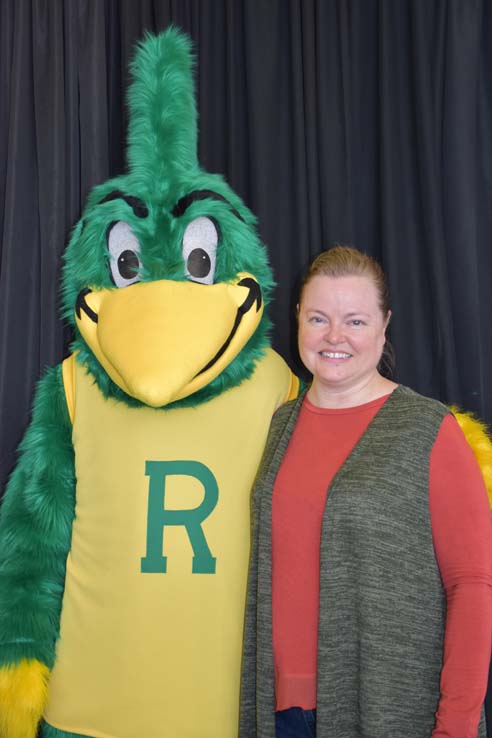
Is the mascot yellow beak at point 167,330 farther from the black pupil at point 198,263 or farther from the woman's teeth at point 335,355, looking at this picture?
the woman's teeth at point 335,355

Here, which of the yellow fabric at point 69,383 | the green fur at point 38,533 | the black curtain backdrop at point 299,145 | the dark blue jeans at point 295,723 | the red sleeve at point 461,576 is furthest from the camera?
the black curtain backdrop at point 299,145

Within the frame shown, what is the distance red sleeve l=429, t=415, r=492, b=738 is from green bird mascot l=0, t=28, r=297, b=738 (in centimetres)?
38

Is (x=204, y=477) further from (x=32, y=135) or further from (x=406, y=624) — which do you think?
(x=32, y=135)

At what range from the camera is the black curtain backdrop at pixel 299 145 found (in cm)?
153

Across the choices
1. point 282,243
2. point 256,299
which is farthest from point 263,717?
point 282,243

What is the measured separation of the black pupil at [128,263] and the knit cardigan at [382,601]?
0.59 metres

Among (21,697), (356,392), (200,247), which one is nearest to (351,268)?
(356,392)

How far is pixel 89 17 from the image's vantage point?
5.43ft

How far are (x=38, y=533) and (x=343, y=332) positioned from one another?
74cm

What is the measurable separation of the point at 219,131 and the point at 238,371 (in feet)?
2.44

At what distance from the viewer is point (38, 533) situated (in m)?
1.33

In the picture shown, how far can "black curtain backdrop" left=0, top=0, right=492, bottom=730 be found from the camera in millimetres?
1528

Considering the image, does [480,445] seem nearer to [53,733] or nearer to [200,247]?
[200,247]

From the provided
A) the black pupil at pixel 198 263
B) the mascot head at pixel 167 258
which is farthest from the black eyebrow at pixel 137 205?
the black pupil at pixel 198 263
